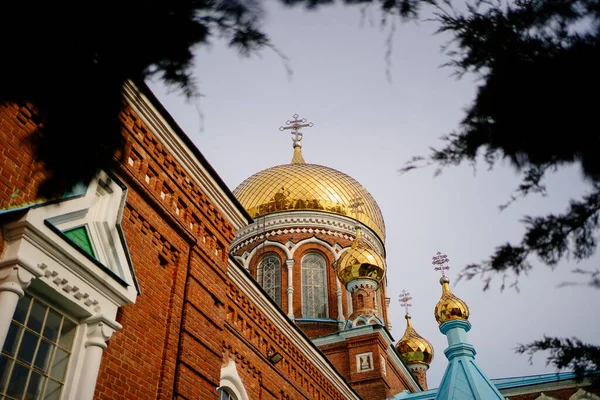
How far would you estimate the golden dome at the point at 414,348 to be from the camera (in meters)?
27.6

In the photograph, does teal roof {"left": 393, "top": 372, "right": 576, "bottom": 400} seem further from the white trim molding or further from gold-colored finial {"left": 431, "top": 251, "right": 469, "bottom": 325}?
the white trim molding

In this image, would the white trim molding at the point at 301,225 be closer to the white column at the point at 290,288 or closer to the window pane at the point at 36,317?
the white column at the point at 290,288

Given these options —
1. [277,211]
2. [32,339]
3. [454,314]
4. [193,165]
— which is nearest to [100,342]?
[32,339]

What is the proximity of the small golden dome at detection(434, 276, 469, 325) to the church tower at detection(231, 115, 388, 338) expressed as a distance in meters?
2.36

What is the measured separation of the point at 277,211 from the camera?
23875mm

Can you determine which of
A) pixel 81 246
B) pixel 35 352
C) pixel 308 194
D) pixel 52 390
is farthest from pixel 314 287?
pixel 35 352

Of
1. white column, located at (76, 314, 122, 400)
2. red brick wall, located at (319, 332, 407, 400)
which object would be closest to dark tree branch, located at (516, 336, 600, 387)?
white column, located at (76, 314, 122, 400)

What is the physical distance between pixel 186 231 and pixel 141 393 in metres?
2.08

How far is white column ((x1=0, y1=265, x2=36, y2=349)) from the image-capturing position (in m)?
4.40

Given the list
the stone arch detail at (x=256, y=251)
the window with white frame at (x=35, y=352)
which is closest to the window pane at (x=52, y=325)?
the window with white frame at (x=35, y=352)

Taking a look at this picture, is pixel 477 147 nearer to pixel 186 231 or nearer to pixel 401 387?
pixel 186 231

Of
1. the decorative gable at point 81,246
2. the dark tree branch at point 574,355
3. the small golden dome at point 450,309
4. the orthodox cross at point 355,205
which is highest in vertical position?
the orthodox cross at point 355,205

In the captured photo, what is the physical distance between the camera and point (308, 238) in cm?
2305

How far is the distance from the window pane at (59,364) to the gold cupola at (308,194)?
18.6 metres
